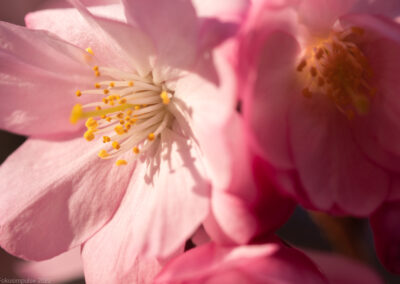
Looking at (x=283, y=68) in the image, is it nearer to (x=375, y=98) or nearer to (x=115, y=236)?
(x=375, y=98)

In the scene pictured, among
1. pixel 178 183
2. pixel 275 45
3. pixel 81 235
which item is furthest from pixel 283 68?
pixel 81 235

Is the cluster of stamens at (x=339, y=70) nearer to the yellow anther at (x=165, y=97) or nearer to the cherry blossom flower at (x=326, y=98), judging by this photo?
the cherry blossom flower at (x=326, y=98)

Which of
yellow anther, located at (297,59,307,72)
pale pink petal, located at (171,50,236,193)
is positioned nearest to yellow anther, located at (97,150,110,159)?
pale pink petal, located at (171,50,236,193)

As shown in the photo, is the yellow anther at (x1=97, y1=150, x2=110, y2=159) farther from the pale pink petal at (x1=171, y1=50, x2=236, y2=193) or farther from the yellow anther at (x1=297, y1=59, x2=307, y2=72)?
the yellow anther at (x1=297, y1=59, x2=307, y2=72)

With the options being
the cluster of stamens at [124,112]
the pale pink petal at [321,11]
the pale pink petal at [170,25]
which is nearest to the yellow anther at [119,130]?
the cluster of stamens at [124,112]

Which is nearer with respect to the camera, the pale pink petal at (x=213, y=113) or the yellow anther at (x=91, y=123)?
the pale pink petal at (x=213, y=113)

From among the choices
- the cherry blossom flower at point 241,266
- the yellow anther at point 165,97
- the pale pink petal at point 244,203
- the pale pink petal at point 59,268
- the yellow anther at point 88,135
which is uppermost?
the yellow anther at point 165,97
